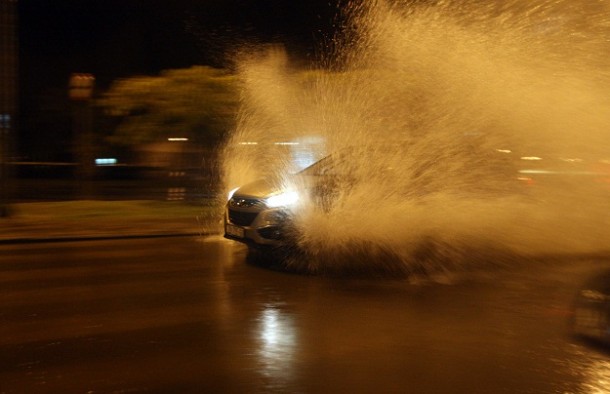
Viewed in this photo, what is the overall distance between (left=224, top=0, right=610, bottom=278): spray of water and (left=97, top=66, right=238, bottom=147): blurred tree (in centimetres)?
158

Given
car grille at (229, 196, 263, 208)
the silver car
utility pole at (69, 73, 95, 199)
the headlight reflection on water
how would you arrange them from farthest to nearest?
utility pole at (69, 73, 95, 199), car grille at (229, 196, 263, 208), the silver car, the headlight reflection on water

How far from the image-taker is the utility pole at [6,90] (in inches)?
536

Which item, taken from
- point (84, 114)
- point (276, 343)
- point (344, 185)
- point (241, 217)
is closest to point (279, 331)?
point (276, 343)

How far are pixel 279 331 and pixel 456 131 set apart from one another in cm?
624

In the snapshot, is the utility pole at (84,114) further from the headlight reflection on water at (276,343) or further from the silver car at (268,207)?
the headlight reflection on water at (276,343)

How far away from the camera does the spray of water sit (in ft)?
32.0

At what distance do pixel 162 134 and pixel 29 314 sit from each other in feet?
33.6

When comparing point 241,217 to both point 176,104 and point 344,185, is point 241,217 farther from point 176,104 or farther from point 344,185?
point 176,104

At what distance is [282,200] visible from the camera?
927cm

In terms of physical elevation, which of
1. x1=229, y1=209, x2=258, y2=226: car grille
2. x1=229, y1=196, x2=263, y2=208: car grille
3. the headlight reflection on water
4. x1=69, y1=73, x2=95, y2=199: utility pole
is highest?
x1=69, y1=73, x2=95, y2=199: utility pole

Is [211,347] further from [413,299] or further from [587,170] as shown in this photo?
[587,170]

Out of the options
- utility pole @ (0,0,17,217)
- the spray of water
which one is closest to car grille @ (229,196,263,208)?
the spray of water

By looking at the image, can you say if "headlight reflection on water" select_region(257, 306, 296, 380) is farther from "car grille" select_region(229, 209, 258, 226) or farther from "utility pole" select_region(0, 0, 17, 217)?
"utility pole" select_region(0, 0, 17, 217)

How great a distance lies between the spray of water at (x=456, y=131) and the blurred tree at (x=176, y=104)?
1576 millimetres
